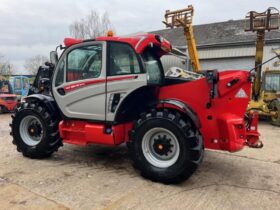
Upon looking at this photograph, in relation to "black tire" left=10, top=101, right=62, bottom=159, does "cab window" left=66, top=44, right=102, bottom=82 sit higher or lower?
higher

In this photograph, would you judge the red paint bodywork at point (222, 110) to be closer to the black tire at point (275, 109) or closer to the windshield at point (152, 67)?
the windshield at point (152, 67)

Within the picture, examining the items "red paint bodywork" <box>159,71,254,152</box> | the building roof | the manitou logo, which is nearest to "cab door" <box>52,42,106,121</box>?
"red paint bodywork" <box>159,71,254,152</box>

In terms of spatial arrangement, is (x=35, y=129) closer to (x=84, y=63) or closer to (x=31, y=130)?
(x=31, y=130)

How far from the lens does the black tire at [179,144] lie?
4.17 m

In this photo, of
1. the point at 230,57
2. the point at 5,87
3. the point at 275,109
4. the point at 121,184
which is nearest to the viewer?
the point at 121,184

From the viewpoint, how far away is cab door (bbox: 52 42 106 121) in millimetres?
4906

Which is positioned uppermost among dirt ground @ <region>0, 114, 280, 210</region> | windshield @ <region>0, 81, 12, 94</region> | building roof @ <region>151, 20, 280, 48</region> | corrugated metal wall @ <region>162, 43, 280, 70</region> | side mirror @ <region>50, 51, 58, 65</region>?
building roof @ <region>151, 20, 280, 48</region>

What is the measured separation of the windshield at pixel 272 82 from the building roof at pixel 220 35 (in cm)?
601

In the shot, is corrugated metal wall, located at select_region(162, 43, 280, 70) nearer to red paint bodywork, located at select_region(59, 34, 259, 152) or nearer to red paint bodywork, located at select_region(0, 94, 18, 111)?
red paint bodywork, located at select_region(0, 94, 18, 111)

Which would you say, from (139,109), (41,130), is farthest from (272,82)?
(41,130)

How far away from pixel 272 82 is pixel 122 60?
877 centimetres

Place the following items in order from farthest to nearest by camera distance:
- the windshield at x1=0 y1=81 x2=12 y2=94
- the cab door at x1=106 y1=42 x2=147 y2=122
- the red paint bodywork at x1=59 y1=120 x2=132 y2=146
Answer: the windshield at x1=0 y1=81 x2=12 y2=94
the red paint bodywork at x1=59 y1=120 x2=132 y2=146
the cab door at x1=106 y1=42 x2=147 y2=122

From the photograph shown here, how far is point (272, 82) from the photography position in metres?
11.6

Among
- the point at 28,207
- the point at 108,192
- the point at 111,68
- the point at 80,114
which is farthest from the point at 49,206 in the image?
the point at 111,68
